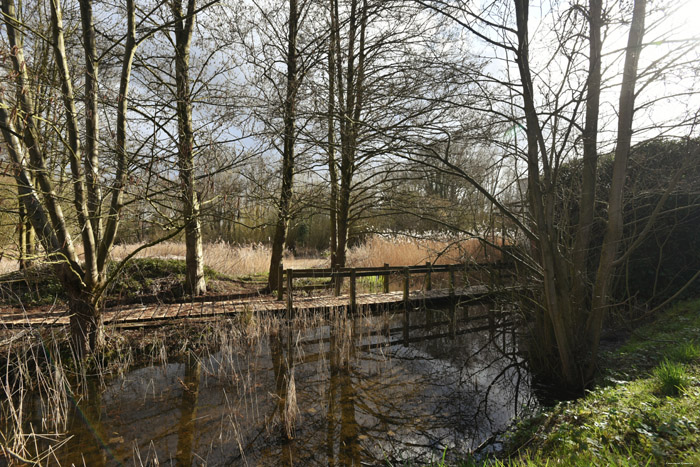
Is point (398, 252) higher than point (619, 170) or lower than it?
lower

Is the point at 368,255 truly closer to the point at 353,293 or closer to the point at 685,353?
the point at 353,293

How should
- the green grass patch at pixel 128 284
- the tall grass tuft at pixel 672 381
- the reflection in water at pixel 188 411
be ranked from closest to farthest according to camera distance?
the tall grass tuft at pixel 672 381, the reflection in water at pixel 188 411, the green grass patch at pixel 128 284

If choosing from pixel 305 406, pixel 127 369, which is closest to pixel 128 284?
pixel 127 369

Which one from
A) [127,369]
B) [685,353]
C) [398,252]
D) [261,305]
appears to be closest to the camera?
[685,353]

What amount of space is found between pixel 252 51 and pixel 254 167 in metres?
2.05

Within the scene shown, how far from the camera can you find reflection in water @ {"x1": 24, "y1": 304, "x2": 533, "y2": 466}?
3127 millimetres

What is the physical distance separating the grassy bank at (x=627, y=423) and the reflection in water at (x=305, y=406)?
733 mm

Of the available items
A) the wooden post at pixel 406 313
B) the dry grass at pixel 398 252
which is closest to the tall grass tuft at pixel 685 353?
the wooden post at pixel 406 313

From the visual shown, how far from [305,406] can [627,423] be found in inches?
108

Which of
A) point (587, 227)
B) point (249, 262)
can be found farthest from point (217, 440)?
point (249, 262)

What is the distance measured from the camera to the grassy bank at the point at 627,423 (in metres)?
2.18

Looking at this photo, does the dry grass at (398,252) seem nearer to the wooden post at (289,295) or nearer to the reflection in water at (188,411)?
the wooden post at (289,295)

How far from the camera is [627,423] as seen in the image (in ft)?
8.34

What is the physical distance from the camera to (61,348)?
489 cm
